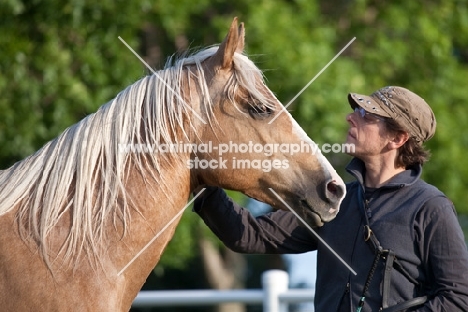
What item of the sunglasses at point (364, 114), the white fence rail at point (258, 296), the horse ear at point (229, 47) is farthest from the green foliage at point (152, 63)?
the horse ear at point (229, 47)

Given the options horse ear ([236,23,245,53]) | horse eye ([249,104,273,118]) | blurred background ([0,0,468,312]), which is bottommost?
blurred background ([0,0,468,312])

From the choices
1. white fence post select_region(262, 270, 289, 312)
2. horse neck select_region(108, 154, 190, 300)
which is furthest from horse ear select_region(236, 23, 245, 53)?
white fence post select_region(262, 270, 289, 312)

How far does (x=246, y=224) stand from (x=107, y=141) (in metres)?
0.89

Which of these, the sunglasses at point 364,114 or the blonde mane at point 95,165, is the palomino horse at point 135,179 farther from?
the sunglasses at point 364,114

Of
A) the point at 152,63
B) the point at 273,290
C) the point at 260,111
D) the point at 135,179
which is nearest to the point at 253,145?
the point at 260,111

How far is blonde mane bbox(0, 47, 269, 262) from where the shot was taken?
2.94 m

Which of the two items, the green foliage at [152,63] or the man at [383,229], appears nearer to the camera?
the man at [383,229]

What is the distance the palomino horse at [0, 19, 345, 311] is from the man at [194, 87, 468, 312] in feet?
0.70

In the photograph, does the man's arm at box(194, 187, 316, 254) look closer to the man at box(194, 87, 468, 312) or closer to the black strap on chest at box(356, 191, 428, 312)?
the man at box(194, 87, 468, 312)

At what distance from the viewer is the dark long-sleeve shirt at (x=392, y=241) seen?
3059mm

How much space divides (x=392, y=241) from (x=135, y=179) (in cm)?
108

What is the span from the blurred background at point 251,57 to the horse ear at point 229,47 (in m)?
4.37

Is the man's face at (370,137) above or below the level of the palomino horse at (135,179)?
below

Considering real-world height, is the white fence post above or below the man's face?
below
